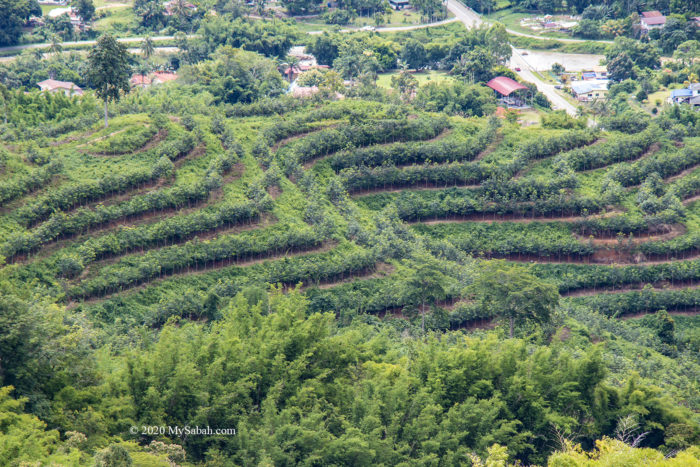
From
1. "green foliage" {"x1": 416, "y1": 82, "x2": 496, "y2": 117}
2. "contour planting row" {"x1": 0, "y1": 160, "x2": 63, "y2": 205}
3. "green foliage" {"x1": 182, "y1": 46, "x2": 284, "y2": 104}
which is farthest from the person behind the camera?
"green foliage" {"x1": 416, "y1": 82, "x2": 496, "y2": 117}

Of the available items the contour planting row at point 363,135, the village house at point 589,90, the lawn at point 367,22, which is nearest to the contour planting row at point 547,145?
the contour planting row at point 363,135

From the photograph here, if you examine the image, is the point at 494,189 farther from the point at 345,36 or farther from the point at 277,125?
the point at 345,36

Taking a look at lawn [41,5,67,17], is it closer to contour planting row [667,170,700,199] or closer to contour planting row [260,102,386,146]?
contour planting row [260,102,386,146]

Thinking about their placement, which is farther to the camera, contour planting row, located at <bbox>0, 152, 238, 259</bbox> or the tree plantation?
contour planting row, located at <bbox>0, 152, 238, 259</bbox>

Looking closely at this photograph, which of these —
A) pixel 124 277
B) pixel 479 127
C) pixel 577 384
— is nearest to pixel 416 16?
pixel 479 127

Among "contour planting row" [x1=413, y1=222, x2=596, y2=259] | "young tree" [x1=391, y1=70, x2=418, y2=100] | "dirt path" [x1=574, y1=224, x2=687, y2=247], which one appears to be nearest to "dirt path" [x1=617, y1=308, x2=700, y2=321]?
"contour planting row" [x1=413, y1=222, x2=596, y2=259]

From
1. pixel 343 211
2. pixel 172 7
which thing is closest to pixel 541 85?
pixel 343 211

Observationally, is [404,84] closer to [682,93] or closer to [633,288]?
[682,93]
